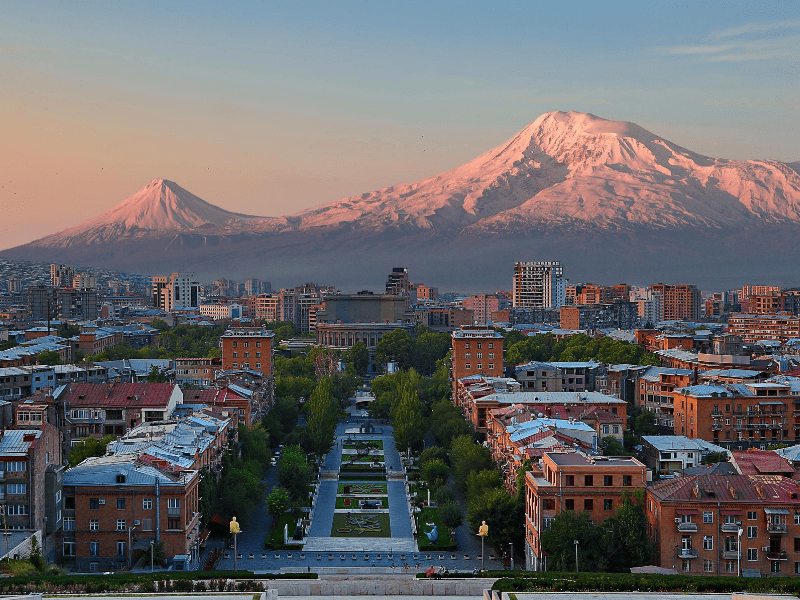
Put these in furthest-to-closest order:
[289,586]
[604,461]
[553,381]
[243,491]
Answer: [553,381]
[243,491]
[604,461]
[289,586]

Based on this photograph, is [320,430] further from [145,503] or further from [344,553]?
[145,503]

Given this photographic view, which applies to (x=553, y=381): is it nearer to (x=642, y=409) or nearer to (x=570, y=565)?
(x=642, y=409)

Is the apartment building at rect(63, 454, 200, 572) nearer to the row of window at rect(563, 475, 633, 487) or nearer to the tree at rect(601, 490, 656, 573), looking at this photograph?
the row of window at rect(563, 475, 633, 487)

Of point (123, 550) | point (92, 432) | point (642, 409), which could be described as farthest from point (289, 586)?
point (642, 409)

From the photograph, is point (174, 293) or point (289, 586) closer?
point (289, 586)

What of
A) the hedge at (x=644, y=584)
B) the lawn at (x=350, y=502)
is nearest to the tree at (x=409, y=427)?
the lawn at (x=350, y=502)

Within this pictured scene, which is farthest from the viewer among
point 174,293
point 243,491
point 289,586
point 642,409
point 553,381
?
point 174,293

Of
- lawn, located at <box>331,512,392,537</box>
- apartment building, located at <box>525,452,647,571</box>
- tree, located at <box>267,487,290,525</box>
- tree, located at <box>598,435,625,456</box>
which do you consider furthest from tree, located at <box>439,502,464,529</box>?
tree, located at <box>598,435,625,456</box>

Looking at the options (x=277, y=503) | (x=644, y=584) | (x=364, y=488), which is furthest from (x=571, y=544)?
(x=364, y=488)

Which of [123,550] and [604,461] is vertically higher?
[604,461]
